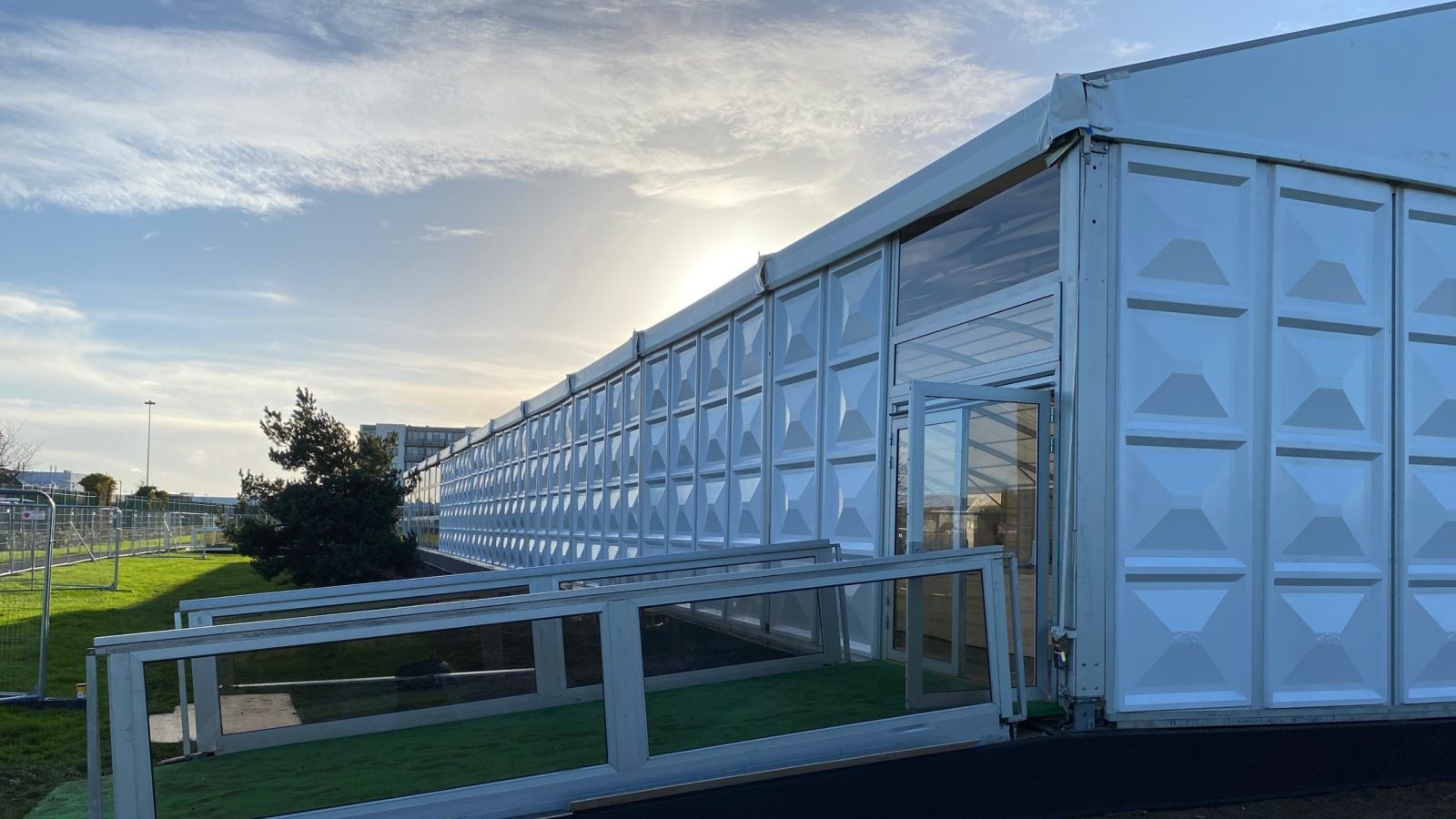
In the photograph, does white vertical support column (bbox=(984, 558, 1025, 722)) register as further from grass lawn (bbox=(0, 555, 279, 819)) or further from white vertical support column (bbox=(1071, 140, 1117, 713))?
grass lawn (bbox=(0, 555, 279, 819))

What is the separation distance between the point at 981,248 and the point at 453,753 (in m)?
4.39

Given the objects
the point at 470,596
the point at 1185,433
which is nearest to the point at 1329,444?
the point at 1185,433

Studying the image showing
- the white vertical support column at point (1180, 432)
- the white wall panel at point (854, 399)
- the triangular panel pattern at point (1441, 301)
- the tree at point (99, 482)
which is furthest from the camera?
the tree at point (99, 482)

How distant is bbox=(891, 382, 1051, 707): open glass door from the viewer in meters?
5.84

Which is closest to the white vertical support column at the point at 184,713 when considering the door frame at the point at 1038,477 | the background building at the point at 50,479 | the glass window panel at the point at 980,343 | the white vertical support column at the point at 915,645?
the white vertical support column at the point at 915,645

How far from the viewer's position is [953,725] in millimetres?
5641

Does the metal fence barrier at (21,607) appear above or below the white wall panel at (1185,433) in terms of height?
below

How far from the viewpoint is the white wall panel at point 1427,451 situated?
691 cm

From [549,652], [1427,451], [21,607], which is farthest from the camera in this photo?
[21,607]

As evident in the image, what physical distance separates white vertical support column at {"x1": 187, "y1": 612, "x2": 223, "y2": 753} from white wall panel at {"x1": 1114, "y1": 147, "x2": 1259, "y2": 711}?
4.34 meters

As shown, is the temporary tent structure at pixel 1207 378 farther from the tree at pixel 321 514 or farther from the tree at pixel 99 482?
the tree at pixel 99 482

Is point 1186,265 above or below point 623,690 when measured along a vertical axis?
above

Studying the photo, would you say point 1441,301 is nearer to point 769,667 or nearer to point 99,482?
point 769,667

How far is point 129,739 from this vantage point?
429cm
